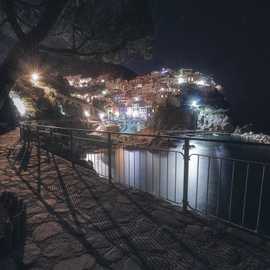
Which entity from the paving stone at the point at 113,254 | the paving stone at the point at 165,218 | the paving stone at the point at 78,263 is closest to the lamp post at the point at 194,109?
the paving stone at the point at 165,218

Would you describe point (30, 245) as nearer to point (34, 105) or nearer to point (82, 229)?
point (82, 229)

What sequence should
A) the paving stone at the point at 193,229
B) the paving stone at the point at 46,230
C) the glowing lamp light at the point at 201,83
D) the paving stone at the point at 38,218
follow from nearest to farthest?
the paving stone at the point at 46,230
the paving stone at the point at 193,229
the paving stone at the point at 38,218
the glowing lamp light at the point at 201,83

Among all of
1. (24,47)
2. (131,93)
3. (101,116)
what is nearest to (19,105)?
(24,47)

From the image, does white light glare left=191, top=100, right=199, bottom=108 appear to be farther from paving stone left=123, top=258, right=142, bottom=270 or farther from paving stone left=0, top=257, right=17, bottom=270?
paving stone left=0, top=257, right=17, bottom=270

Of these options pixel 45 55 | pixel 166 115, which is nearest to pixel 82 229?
pixel 45 55

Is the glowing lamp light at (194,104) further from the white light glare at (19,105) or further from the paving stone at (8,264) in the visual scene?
the paving stone at (8,264)

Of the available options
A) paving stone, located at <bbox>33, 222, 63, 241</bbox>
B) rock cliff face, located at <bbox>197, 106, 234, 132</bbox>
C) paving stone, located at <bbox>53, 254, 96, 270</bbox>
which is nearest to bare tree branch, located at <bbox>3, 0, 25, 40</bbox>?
paving stone, located at <bbox>33, 222, 63, 241</bbox>

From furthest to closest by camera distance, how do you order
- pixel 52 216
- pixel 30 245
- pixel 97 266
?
pixel 52 216
pixel 30 245
pixel 97 266
